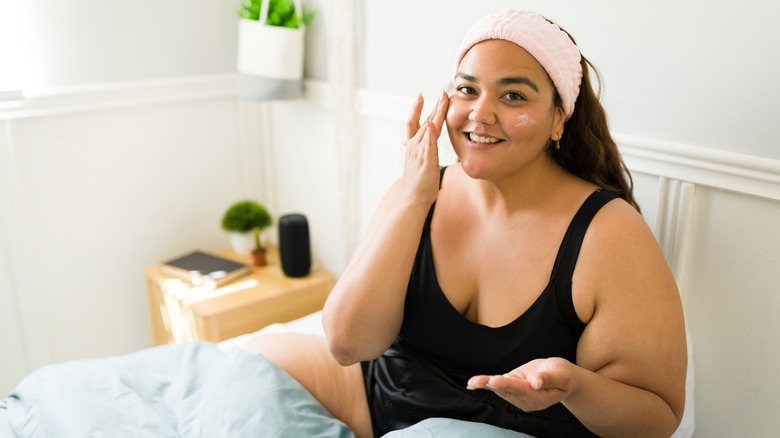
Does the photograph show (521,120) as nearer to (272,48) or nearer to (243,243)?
(272,48)

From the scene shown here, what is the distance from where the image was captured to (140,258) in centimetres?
243

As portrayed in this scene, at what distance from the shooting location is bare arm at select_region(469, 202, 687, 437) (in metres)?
1.13

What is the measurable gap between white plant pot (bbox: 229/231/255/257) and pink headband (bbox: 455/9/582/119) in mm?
1366

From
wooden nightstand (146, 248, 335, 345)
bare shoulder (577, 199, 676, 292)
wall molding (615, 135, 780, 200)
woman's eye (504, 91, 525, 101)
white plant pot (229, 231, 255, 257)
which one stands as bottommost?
wooden nightstand (146, 248, 335, 345)

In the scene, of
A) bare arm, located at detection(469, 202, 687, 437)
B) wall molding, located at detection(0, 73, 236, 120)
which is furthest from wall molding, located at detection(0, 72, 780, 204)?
bare arm, located at detection(469, 202, 687, 437)

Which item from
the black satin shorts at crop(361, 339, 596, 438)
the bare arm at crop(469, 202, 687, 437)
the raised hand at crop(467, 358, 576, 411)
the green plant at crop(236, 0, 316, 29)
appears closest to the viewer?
the raised hand at crop(467, 358, 576, 411)

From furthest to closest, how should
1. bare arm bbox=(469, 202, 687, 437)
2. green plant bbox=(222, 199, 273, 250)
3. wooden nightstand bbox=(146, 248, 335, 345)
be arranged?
green plant bbox=(222, 199, 273, 250) < wooden nightstand bbox=(146, 248, 335, 345) < bare arm bbox=(469, 202, 687, 437)

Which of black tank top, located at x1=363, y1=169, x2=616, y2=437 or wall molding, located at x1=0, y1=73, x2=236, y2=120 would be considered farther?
wall molding, located at x1=0, y1=73, x2=236, y2=120

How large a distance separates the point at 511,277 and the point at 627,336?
0.75ft

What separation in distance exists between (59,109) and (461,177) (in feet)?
4.47

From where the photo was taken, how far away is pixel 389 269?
51.9 inches

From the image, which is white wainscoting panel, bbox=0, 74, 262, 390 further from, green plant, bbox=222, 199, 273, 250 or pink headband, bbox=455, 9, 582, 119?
pink headband, bbox=455, 9, 582, 119

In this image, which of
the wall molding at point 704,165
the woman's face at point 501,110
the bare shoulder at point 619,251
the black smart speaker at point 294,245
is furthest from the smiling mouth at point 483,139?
the black smart speaker at point 294,245

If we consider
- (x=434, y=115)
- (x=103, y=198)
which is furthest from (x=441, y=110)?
(x=103, y=198)
